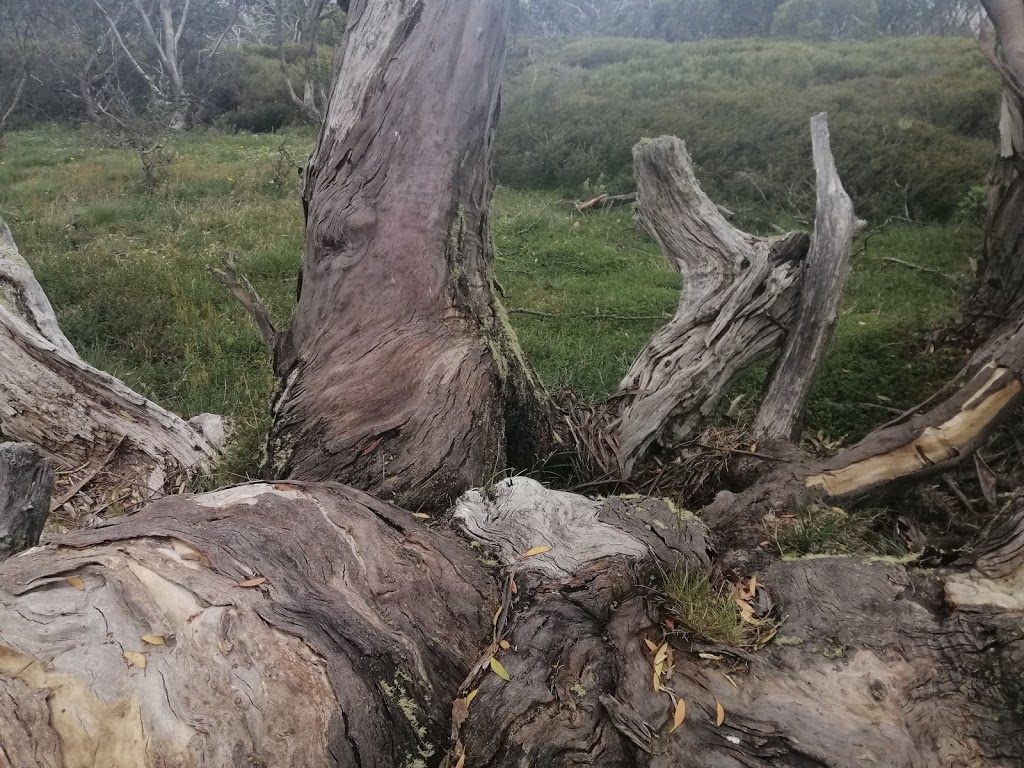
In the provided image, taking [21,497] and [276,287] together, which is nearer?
[21,497]

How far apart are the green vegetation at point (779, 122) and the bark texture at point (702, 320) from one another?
7.03 m

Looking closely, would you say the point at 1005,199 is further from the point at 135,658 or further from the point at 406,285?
the point at 135,658

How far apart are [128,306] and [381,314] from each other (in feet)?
13.0

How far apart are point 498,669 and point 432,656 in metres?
0.18

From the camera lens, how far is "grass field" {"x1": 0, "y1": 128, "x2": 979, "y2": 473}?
479cm

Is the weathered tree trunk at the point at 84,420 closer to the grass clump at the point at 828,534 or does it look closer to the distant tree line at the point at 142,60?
the grass clump at the point at 828,534

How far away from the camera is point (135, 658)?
1.51m

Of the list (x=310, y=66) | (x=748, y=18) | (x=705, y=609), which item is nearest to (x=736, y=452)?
(x=705, y=609)

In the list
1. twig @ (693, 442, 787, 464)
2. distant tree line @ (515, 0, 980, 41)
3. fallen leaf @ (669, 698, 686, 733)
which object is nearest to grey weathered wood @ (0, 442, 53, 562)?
fallen leaf @ (669, 698, 686, 733)

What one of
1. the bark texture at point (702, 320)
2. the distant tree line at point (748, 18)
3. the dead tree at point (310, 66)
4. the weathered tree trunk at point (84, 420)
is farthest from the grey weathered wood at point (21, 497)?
the distant tree line at point (748, 18)

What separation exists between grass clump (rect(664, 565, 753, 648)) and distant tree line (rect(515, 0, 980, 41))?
19103 mm

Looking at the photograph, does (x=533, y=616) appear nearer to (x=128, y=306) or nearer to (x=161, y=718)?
(x=161, y=718)

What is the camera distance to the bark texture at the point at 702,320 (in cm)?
349

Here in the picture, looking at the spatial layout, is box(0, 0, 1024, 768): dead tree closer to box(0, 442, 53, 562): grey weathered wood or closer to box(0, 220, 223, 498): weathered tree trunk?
box(0, 442, 53, 562): grey weathered wood
